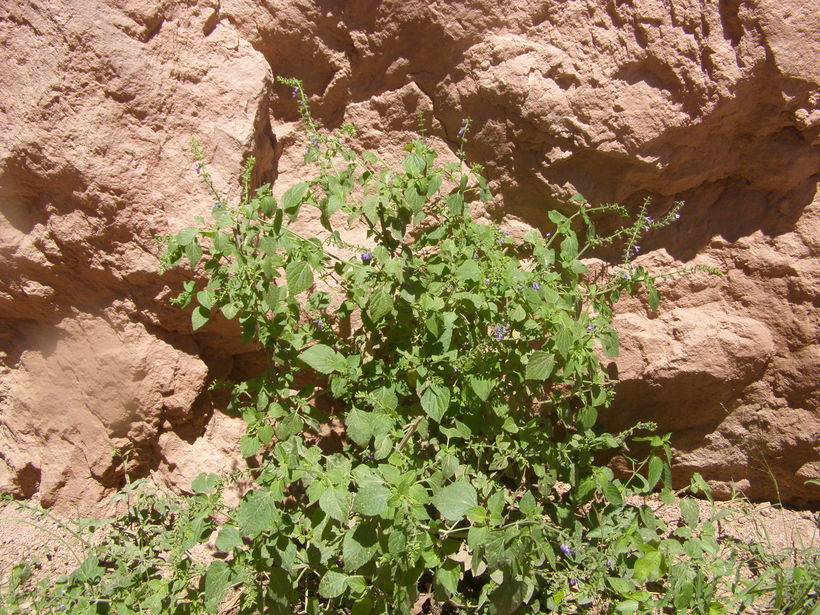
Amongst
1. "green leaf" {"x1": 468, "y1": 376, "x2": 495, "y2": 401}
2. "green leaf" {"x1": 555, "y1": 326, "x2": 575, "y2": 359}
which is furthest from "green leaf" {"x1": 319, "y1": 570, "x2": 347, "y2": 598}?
"green leaf" {"x1": 555, "y1": 326, "x2": 575, "y2": 359}

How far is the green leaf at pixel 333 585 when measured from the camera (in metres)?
2.06

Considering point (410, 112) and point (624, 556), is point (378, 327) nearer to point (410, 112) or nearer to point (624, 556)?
point (410, 112)

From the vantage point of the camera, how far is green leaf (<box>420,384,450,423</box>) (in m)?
2.15

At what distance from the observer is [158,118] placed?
256 cm

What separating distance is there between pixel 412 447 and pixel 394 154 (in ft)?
4.34

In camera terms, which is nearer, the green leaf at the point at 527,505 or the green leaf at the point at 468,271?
the green leaf at the point at 527,505

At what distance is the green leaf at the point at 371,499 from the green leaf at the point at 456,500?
149 millimetres

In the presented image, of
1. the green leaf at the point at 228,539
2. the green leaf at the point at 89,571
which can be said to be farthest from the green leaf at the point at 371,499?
the green leaf at the point at 89,571

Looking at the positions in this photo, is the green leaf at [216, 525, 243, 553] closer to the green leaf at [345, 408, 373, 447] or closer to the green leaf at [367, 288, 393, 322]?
the green leaf at [345, 408, 373, 447]

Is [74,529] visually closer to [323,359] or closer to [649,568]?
[323,359]

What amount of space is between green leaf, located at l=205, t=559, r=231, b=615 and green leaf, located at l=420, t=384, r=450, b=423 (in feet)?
2.59

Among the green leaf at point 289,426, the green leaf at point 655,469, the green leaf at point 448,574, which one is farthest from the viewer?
the green leaf at point 655,469

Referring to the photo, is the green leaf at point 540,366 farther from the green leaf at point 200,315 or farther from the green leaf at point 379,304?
the green leaf at point 200,315

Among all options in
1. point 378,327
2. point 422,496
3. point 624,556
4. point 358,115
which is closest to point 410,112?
point 358,115
